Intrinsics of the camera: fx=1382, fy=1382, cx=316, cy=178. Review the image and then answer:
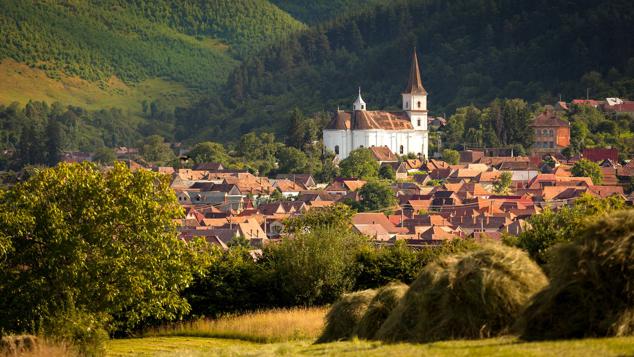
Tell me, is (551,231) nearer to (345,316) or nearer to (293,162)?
(345,316)

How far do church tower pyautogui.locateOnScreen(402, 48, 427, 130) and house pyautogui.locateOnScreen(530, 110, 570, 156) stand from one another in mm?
13685

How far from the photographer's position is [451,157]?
15838 centimetres

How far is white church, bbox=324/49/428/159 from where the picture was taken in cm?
16225

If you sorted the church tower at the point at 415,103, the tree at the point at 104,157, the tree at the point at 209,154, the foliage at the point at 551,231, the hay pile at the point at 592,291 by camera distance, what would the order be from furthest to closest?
the tree at the point at 104,157 → the church tower at the point at 415,103 → the tree at the point at 209,154 → the foliage at the point at 551,231 → the hay pile at the point at 592,291

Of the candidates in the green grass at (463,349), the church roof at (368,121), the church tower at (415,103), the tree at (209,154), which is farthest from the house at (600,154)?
the green grass at (463,349)

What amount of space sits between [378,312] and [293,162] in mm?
129165

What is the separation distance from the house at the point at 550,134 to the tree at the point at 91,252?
134m

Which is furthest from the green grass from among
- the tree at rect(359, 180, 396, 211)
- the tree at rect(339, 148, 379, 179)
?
the tree at rect(339, 148, 379, 179)

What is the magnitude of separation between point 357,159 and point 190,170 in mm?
18456

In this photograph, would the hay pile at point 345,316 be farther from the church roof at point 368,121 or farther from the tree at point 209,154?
the church roof at point 368,121

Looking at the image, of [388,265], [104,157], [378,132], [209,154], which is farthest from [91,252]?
[104,157]

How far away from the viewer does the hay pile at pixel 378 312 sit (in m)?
20.9

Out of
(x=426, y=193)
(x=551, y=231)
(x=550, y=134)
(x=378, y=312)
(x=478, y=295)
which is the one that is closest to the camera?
(x=478, y=295)

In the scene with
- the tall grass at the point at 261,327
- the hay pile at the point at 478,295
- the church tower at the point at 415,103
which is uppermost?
the church tower at the point at 415,103
